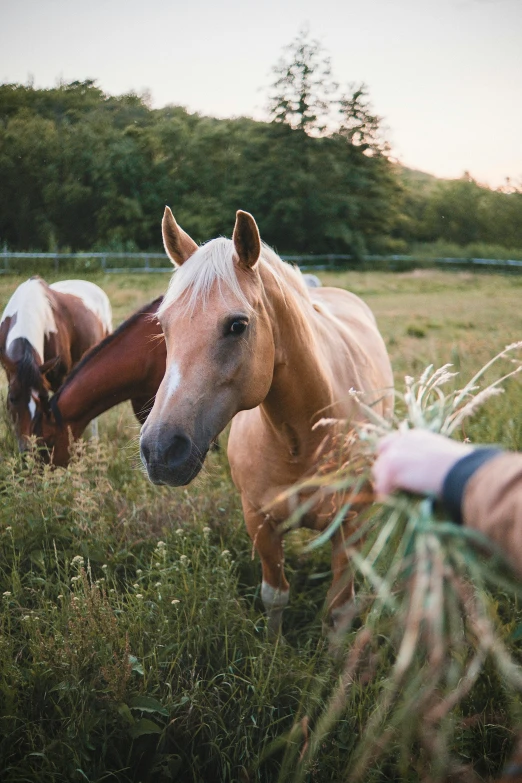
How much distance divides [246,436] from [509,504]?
6.66 feet

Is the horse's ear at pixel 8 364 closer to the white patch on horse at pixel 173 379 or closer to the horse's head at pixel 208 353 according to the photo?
the horse's head at pixel 208 353

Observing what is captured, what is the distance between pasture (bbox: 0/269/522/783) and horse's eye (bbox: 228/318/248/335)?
1.00m

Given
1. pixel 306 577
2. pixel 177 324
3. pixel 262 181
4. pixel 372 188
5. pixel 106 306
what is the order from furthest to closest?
1. pixel 372 188
2. pixel 262 181
3. pixel 106 306
4. pixel 306 577
5. pixel 177 324

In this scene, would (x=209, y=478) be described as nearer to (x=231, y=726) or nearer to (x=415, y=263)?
(x=231, y=726)

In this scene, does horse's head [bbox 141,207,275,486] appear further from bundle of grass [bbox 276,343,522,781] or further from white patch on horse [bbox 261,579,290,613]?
white patch on horse [bbox 261,579,290,613]

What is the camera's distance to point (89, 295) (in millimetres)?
6574

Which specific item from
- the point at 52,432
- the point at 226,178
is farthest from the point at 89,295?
the point at 52,432

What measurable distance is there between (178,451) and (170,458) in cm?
3

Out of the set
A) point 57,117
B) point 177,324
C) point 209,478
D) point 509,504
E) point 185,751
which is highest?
point 57,117

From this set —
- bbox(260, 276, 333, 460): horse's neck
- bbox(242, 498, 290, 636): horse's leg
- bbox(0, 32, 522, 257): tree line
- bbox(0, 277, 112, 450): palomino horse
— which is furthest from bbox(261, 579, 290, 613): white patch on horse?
bbox(0, 32, 522, 257): tree line

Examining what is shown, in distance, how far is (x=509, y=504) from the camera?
0.81m

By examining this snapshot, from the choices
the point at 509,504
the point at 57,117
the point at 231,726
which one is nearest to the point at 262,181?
the point at 57,117

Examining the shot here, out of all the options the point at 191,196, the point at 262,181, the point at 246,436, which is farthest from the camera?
the point at 262,181

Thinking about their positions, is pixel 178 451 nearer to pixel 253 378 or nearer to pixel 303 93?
pixel 253 378
